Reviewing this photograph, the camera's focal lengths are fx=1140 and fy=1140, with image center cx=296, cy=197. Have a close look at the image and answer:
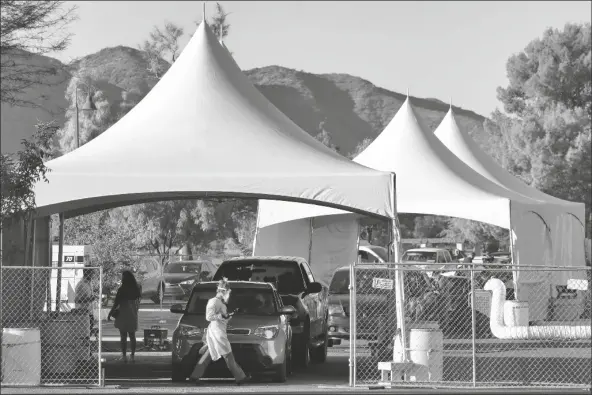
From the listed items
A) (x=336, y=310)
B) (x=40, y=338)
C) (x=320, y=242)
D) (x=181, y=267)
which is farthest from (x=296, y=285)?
(x=181, y=267)

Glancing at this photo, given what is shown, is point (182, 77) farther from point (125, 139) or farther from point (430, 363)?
point (430, 363)

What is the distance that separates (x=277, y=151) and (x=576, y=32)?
48.5 m

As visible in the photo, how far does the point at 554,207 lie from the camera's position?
30109 mm

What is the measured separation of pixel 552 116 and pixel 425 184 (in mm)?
32303

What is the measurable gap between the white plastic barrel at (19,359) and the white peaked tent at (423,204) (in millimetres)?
12052

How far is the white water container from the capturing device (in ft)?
79.7

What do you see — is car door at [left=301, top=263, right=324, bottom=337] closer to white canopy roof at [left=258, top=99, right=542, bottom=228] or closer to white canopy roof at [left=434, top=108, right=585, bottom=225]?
white canopy roof at [left=258, top=99, right=542, bottom=228]

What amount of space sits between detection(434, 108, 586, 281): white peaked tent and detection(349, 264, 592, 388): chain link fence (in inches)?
45.9

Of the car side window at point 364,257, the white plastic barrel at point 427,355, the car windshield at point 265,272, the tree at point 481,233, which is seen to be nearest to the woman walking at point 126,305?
the car windshield at point 265,272

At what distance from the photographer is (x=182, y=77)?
2033 centimetres

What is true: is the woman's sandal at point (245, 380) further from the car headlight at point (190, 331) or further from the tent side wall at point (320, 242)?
the tent side wall at point (320, 242)

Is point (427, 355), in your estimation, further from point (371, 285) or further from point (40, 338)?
point (371, 285)

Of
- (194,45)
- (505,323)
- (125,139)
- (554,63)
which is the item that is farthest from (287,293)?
(554,63)

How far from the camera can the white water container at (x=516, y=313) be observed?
24281 mm
